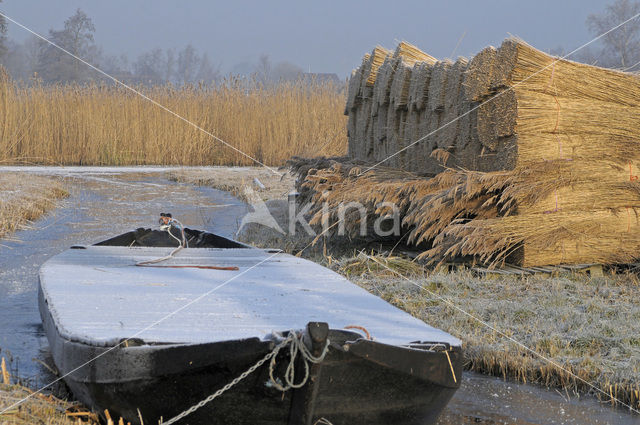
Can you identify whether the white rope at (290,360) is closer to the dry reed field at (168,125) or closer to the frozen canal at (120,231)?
the frozen canal at (120,231)

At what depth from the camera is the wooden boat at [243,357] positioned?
9.96ft

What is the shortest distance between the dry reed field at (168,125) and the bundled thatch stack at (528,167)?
34.1ft

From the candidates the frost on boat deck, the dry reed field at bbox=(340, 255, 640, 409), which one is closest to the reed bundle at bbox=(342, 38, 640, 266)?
the dry reed field at bbox=(340, 255, 640, 409)

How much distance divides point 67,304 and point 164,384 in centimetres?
110

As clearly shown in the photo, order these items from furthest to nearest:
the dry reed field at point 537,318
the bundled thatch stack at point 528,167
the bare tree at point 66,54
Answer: the bare tree at point 66,54 → the bundled thatch stack at point 528,167 → the dry reed field at point 537,318

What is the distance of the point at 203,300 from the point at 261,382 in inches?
47.1

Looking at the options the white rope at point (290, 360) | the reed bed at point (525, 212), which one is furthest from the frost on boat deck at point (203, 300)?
the reed bed at point (525, 212)

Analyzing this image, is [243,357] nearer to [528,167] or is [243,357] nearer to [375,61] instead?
[528,167]

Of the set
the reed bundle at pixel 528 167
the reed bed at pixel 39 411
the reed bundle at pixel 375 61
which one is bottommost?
the reed bed at pixel 39 411

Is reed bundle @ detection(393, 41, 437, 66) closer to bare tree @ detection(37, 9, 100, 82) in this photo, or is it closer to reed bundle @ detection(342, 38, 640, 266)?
reed bundle @ detection(342, 38, 640, 266)

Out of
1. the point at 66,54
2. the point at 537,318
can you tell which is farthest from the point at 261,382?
the point at 66,54

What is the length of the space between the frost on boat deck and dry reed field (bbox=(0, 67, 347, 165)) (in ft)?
39.0

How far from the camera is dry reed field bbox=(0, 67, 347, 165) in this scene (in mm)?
17469

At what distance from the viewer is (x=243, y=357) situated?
9.80 ft
